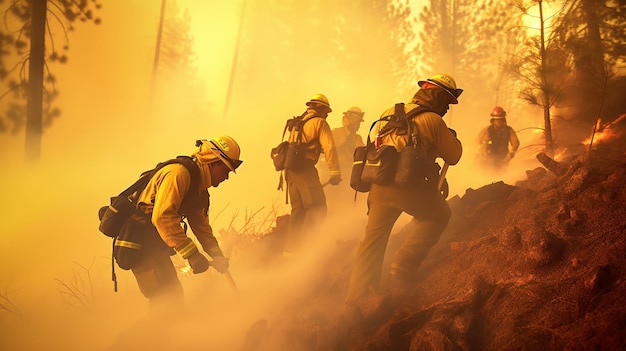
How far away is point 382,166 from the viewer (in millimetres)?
3922

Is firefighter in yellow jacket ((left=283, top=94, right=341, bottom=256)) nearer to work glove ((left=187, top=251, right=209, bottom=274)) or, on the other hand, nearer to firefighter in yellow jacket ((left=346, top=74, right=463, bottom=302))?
firefighter in yellow jacket ((left=346, top=74, right=463, bottom=302))

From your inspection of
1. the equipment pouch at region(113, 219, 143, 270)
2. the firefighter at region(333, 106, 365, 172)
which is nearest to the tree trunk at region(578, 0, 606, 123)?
the firefighter at region(333, 106, 365, 172)

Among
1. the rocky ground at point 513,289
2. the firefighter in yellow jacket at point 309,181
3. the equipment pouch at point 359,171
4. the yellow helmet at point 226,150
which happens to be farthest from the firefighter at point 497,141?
the yellow helmet at point 226,150

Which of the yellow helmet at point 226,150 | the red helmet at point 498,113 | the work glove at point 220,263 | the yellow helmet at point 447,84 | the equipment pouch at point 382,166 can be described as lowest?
the work glove at point 220,263

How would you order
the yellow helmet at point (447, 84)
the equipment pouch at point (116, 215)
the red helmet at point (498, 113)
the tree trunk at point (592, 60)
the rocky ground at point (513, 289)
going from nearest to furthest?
the rocky ground at point (513, 289), the equipment pouch at point (116, 215), the yellow helmet at point (447, 84), the tree trunk at point (592, 60), the red helmet at point (498, 113)

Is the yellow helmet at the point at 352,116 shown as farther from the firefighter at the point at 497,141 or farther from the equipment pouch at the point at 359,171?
the equipment pouch at the point at 359,171

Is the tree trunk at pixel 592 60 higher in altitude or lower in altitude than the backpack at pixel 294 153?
higher

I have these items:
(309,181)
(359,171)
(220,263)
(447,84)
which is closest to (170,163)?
(220,263)

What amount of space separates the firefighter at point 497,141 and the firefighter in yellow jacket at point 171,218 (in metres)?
6.76

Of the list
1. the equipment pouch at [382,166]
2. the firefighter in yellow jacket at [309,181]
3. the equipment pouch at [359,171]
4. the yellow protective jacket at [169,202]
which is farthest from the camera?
the firefighter in yellow jacket at [309,181]

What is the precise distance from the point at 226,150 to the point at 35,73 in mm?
7599

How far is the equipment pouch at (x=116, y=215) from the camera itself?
366cm

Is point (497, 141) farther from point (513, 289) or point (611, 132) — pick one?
point (513, 289)

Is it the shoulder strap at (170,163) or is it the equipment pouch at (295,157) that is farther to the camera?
the equipment pouch at (295,157)
